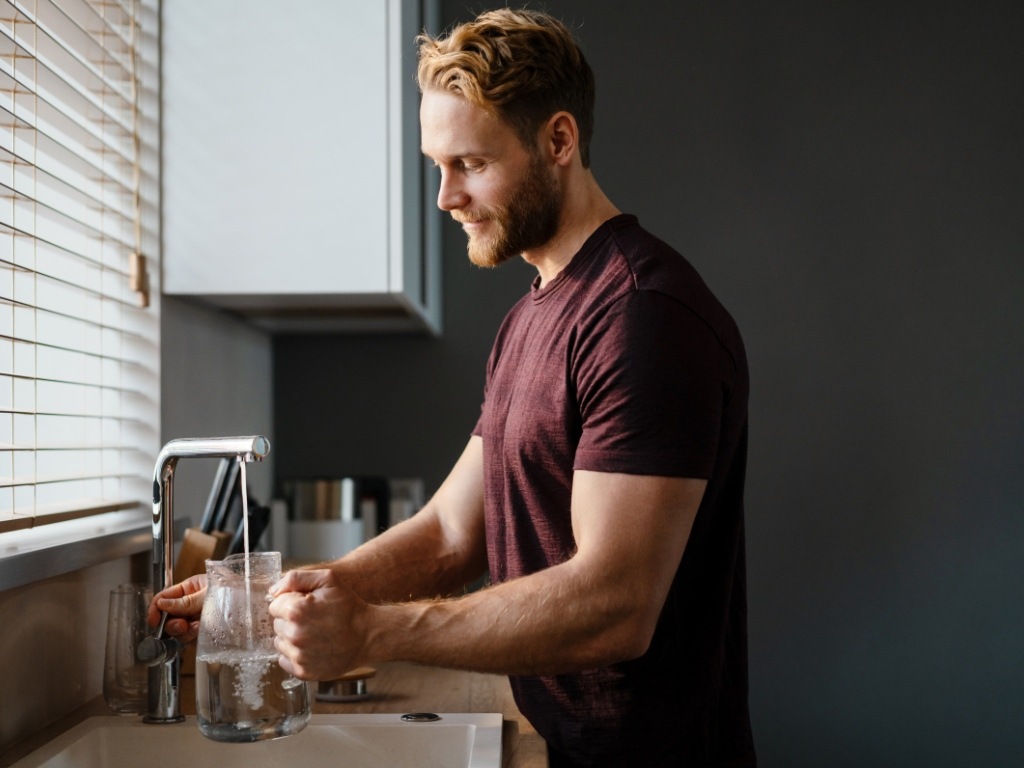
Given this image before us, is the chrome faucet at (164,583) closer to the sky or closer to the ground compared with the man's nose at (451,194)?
closer to the ground

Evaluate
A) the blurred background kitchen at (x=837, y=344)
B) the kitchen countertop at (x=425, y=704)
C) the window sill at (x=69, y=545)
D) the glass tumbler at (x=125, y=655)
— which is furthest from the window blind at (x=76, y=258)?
the blurred background kitchen at (x=837, y=344)

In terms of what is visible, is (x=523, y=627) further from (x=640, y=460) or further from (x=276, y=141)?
(x=276, y=141)

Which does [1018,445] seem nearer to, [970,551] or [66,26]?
[970,551]

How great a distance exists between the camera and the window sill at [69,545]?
1120 millimetres

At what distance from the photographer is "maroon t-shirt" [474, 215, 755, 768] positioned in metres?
1.08

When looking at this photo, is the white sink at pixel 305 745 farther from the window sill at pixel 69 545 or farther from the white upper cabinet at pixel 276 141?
the white upper cabinet at pixel 276 141

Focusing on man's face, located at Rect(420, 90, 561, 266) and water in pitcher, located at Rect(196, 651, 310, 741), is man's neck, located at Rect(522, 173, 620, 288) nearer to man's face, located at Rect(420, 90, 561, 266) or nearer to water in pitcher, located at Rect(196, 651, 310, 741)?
man's face, located at Rect(420, 90, 561, 266)

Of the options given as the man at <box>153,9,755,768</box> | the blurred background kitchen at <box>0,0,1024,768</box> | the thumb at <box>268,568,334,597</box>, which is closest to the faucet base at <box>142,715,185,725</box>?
the man at <box>153,9,755,768</box>

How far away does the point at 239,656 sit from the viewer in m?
1.00

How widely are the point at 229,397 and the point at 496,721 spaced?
3.68ft

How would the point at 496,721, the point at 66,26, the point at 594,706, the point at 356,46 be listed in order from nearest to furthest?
the point at 594,706 < the point at 496,721 < the point at 66,26 < the point at 356,46

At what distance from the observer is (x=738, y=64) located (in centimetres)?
272

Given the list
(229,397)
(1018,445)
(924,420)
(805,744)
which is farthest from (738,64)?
(805,744)

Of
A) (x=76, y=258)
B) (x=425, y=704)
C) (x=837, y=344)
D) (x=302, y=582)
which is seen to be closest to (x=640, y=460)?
(x=302, y=582)
